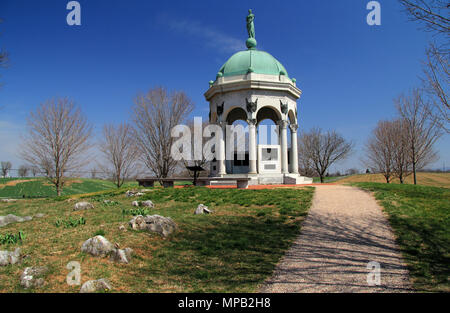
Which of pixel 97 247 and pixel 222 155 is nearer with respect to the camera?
pixel 97 247

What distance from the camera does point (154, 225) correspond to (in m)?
7.52

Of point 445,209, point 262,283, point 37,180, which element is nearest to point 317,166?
point 445,209

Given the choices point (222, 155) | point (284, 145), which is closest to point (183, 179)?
point (222, 155)

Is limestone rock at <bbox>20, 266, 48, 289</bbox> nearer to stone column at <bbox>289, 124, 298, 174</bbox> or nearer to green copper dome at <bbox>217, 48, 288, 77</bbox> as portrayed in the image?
green copper dome at <bbox>217, 48, 288, 77</bbox>

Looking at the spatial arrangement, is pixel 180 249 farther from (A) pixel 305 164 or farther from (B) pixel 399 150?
(A) pixel 305 164

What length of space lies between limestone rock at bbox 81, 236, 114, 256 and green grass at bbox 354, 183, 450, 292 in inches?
230

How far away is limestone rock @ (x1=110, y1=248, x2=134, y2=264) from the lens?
566 cm

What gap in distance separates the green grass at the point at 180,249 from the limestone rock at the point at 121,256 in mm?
111

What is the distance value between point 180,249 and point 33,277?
294cm

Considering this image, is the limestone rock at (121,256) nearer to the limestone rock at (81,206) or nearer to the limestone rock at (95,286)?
the limestone rock at (95,286)

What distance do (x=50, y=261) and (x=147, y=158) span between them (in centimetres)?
1817

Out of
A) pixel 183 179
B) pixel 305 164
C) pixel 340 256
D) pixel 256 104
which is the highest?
pixel 256 104

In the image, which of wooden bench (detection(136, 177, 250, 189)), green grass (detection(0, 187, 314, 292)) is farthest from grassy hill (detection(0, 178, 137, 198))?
green grass (detection(0, 187, 314, 292))

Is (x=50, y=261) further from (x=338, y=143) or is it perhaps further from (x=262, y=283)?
(x=338, y=143)
